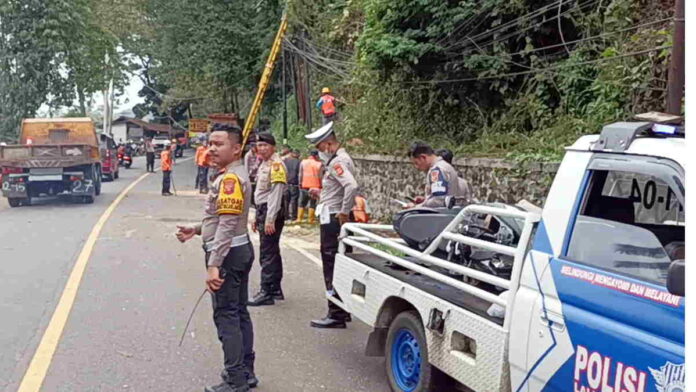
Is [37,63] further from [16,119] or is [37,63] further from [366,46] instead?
[366,46]

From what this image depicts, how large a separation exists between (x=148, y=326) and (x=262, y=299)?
1421 millimetres

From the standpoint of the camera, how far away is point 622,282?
10.9 feet

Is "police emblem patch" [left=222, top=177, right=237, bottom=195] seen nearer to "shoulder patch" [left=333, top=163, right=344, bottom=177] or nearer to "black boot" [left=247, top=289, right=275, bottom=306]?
"shoulder patch" [left=333, top=163, right=344, bottom=177]

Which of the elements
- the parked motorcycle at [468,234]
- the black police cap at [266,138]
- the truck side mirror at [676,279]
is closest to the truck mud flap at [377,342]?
the parked motorcycle at [468,234]

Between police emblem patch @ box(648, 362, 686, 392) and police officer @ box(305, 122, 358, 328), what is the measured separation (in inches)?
171

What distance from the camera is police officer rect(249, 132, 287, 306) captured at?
8078 mm

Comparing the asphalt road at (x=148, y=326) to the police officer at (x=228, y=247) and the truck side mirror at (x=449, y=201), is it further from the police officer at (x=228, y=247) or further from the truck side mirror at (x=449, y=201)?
the truck side mirror at (x=449, y=201)

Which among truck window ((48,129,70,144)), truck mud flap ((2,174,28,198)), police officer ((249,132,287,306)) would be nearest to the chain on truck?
police officer ((249,132,287,306))

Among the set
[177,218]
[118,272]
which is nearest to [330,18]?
[177,218]

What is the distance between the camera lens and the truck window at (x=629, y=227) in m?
3.36

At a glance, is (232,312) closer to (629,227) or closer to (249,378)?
(249,378)

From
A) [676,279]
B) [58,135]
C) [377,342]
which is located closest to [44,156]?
[58,135]

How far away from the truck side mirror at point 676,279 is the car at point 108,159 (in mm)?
29608

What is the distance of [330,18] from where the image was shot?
2433cm
